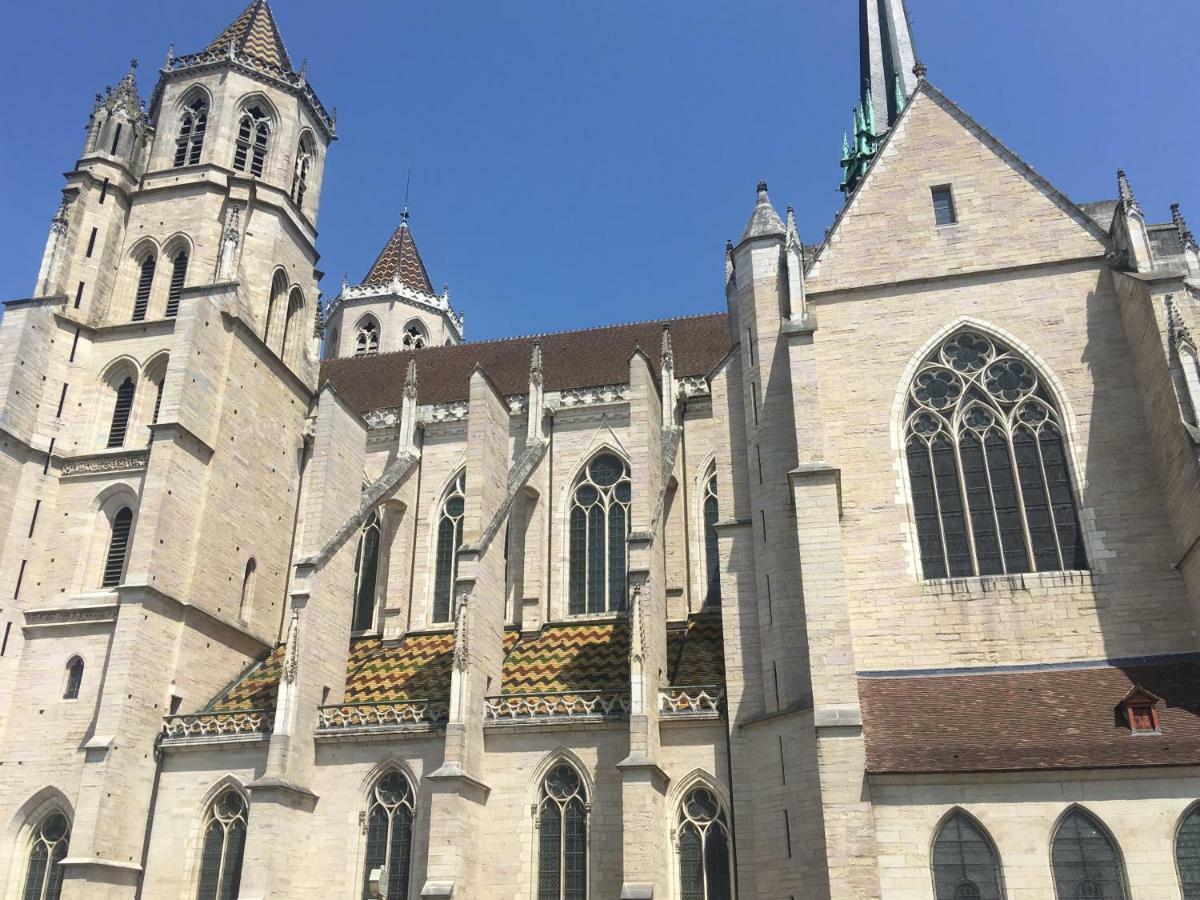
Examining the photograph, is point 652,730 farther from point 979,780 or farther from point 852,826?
point 979,780

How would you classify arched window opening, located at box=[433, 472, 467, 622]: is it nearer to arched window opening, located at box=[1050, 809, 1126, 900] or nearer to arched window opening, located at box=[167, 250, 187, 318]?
arched window opening, located at box=[167, 250, 187, 318]

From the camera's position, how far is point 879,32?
37.3 metres

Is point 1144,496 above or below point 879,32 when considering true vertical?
below

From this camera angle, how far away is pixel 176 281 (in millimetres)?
25047

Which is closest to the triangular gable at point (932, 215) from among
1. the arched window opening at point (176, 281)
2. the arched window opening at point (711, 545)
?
the arched window opening at point (711, 545)

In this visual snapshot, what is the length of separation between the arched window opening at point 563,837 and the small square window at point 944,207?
1140 centimetres

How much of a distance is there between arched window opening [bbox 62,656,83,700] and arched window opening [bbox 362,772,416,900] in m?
6.44

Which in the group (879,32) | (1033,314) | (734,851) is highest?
(879,32)

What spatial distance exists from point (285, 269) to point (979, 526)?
58.8 ft

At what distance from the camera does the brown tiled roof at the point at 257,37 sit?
92.9 ft

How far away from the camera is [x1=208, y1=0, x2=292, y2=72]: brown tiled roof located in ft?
92.9

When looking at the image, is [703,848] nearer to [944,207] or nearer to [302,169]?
[944,207]

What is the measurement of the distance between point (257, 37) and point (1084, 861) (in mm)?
27458

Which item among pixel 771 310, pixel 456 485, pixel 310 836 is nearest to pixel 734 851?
pixel 310 836
